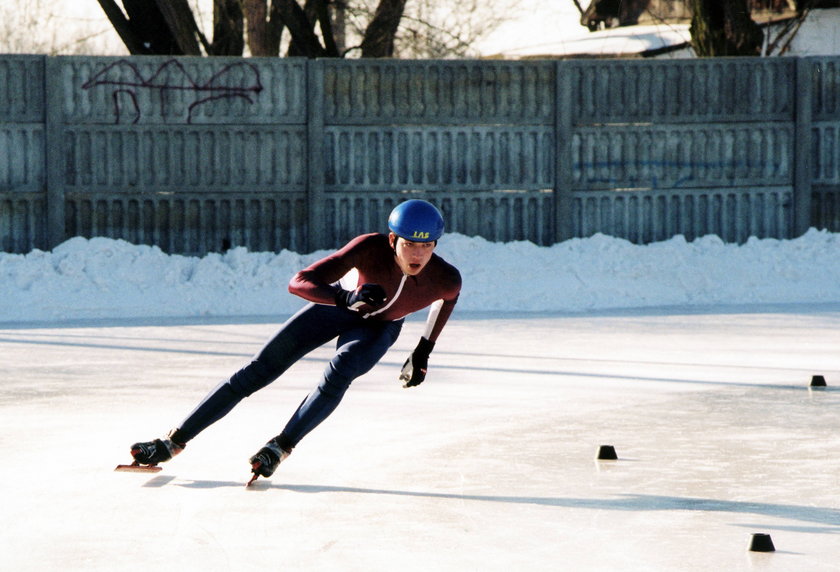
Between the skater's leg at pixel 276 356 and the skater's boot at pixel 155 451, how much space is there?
9 centimetres

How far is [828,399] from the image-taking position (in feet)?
30.3

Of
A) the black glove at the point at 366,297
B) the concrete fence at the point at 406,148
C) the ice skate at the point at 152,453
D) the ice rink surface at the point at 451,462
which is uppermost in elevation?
the concrete fence at the point at 406,148

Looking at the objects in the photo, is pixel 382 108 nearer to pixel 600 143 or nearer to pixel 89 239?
pixel 600 143

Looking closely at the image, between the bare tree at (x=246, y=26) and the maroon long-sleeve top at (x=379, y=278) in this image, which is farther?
the bare tree at (x=246, y=26)

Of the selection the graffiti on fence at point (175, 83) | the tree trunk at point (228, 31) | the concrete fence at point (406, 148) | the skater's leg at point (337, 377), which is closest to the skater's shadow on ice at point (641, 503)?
the skater's leg at point (337, 377)

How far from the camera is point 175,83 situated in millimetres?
16766

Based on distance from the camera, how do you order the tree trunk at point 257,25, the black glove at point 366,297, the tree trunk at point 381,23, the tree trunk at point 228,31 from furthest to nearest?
the tree trunk at point 381,23
the tree trunk at point 228,31
the tree trunk at point 257,25
the black glove at point 366,297

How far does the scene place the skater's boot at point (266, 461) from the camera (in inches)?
258

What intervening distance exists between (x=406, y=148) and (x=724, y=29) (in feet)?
20.4

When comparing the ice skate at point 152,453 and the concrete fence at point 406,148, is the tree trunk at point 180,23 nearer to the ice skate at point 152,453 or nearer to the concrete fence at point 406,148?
the concrete fence at point 406,148

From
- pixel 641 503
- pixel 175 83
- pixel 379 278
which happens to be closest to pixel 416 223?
pixel 379 278

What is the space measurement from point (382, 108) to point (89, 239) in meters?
3.78

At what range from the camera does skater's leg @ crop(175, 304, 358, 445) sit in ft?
22.1

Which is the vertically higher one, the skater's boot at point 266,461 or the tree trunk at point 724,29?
the tree trunk at point 724,29
